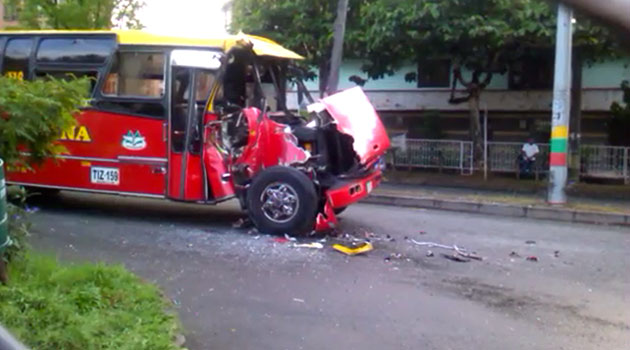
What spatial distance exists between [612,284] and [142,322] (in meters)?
4.83

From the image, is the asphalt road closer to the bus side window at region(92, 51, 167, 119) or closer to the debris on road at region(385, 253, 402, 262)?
the debris on road at region(385, 253, 402, 262)

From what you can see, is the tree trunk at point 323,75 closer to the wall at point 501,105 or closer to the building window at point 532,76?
the wall at point 501,105

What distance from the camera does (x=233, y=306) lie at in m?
6.49

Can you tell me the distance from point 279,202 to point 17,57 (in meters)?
4.89

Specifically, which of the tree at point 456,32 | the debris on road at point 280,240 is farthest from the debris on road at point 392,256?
the tree at point 456,32

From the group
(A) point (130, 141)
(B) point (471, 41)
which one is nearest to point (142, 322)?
(A) point (130, 141)

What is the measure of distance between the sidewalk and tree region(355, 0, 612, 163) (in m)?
2.88

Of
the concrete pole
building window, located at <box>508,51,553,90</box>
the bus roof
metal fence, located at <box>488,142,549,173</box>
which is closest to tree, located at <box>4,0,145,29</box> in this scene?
the bus roof

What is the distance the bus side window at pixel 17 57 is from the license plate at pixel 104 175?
6.28 feet

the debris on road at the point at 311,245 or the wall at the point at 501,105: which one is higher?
the wall at the point at 501,105

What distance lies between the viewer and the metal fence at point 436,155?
62.5 ft

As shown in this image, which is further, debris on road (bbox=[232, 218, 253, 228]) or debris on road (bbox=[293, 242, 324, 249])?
debris on road (bbox=[232, 218, 253, 228])

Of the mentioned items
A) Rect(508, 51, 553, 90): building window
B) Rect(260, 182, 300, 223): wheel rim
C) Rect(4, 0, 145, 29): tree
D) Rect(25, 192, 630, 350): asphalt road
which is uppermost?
Rect(4, 0, 145, 29): tree

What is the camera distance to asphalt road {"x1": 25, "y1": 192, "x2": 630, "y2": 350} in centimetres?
586
